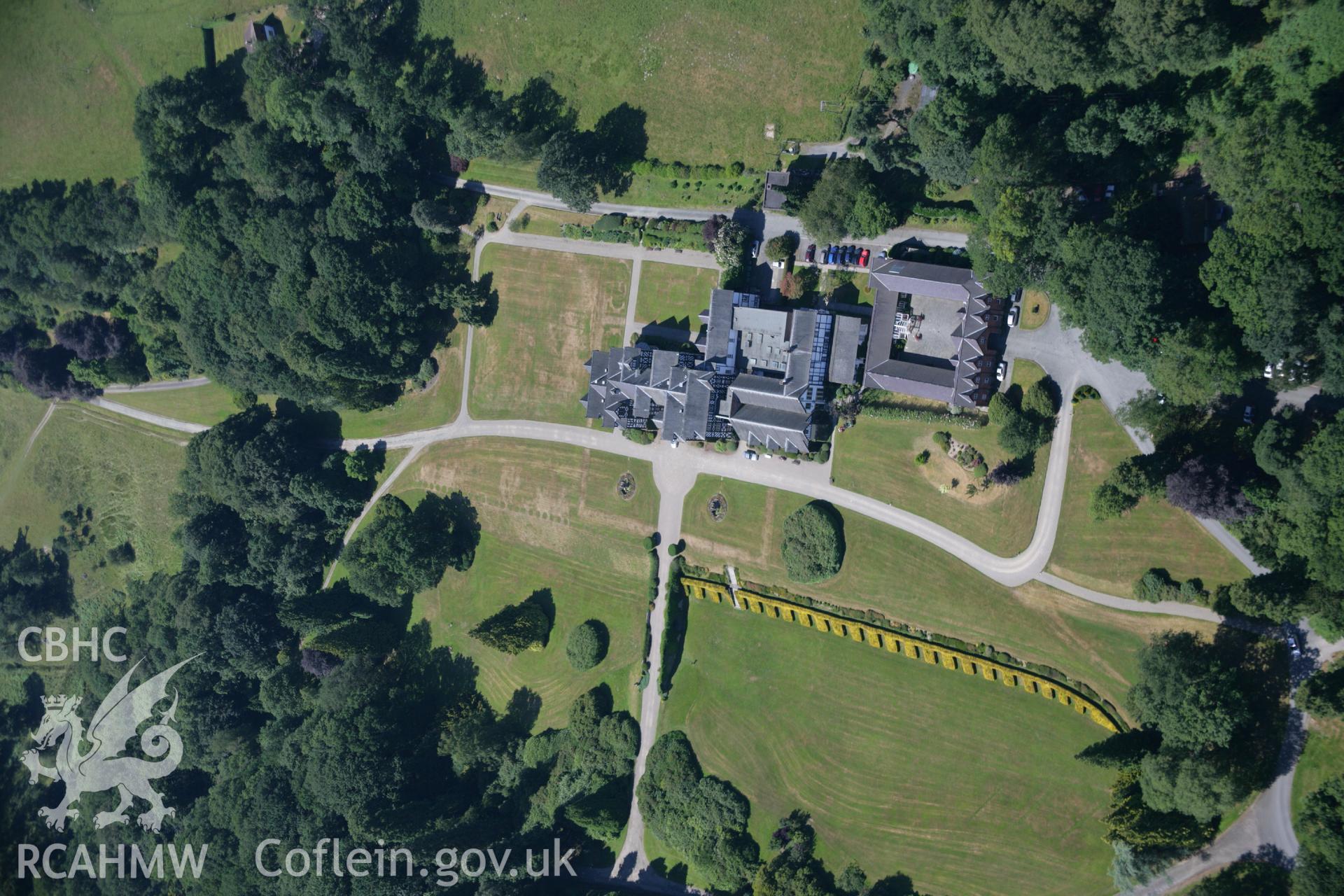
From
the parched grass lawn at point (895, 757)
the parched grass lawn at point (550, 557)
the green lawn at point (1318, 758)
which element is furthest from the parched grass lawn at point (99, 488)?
the green lawn at point (1318, 758)

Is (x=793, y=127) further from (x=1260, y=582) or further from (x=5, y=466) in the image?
(x=5, y=466)

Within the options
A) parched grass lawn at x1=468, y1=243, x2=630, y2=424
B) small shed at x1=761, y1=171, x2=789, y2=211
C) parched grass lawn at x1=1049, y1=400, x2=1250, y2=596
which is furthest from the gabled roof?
parched grass lawn at x1=468, y1=243, x2=630, y2=424

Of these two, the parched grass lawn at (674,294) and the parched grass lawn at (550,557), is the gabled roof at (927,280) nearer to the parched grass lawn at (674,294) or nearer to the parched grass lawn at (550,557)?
the parched grass lawn at (674,294)

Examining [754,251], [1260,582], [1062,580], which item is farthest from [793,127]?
[1260,582]

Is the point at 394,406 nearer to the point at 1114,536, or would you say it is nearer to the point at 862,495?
the point at 862,495

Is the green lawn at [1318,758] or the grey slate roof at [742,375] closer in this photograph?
the green lawn at [1318,758]

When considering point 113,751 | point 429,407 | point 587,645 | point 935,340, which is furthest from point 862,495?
point 113,751
